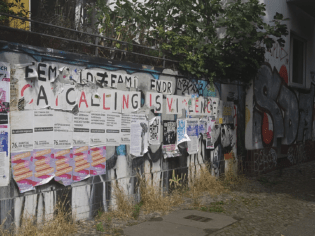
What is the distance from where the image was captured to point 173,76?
6.91 m

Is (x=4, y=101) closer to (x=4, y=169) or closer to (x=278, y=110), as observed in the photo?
(x=4, y=169)

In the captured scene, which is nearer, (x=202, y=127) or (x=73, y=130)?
(x=73, y=130)

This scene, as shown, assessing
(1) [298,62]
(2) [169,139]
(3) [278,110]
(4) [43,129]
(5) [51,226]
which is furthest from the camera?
(1) [298,62]

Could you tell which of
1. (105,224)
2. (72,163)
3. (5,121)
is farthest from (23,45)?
(105,224)

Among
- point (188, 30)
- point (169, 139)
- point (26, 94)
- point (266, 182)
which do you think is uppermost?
point (188, 30)

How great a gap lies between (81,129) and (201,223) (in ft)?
7.37

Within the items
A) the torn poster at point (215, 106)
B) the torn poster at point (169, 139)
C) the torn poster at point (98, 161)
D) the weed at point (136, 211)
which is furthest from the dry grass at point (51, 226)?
the torn poster at point (215, 106)

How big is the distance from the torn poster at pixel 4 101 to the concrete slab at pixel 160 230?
2134 millimetres

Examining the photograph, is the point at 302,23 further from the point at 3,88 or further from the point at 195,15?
the point at 3,88

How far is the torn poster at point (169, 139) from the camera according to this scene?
6694 millimetres

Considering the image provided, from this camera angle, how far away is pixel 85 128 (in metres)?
5.16

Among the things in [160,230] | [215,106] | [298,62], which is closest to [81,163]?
[160,230]

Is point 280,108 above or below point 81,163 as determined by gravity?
above

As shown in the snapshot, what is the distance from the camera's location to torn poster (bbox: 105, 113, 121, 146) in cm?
551
